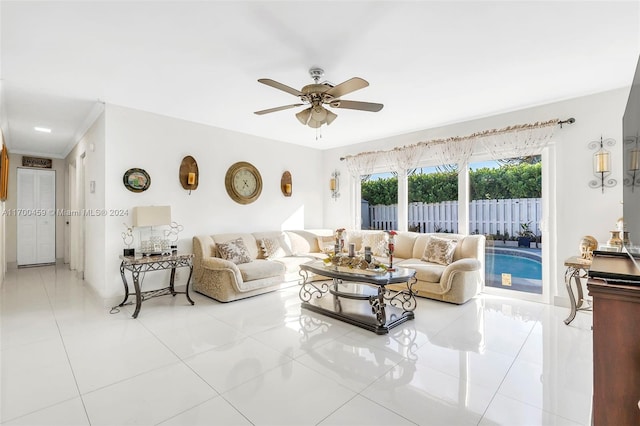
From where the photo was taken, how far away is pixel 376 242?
5391 millimetres

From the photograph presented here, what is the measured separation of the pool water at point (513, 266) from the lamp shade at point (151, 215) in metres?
4.75

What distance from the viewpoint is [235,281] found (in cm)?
404

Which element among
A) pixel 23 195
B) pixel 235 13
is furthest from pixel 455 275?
pixel 23 195

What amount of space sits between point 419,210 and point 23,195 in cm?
826

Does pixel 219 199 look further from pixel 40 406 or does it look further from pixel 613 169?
pixel 613 169

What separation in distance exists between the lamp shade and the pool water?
187 inches

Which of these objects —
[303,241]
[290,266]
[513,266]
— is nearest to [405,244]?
[513,266]

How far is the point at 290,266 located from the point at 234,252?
960mm

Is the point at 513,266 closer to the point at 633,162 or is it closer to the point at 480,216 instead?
the point at 480,216

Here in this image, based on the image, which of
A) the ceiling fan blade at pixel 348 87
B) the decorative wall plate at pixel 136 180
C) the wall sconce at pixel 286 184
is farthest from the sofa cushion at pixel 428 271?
the decorative wall plate at pixel 136 180

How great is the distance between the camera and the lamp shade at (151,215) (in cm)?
388

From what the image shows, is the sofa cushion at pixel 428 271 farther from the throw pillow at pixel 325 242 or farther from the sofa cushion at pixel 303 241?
the sofa cushion at pixel 303 241

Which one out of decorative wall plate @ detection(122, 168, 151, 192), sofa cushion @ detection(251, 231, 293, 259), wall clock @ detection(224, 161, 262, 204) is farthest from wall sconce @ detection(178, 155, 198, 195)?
sofa cushion @ detection(251, 231, 293, 259)

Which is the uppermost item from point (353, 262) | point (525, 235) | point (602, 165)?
point (602, 165)
